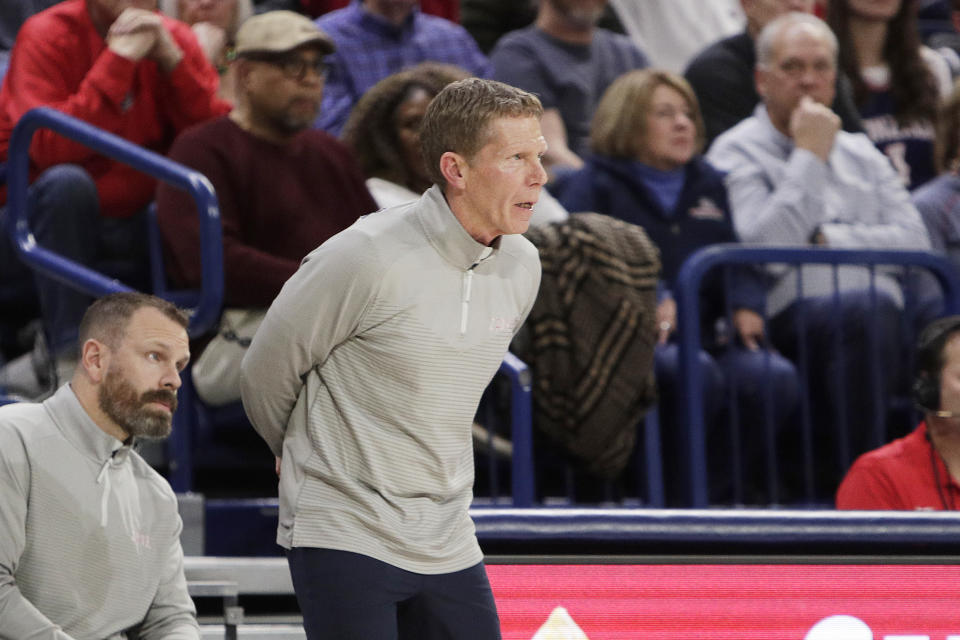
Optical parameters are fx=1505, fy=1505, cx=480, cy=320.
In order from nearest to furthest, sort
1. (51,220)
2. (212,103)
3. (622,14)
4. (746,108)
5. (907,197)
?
(51,220) → (212,103) → (907,197) → (746,108) → (622,14)

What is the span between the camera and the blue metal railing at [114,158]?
4527 millimetres

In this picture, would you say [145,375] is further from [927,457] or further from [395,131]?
[927,457]

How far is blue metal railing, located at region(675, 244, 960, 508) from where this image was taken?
496cm

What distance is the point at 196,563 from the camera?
4035 millimetres

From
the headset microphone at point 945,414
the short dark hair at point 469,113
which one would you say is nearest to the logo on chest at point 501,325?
the short dark hair at point 469,113

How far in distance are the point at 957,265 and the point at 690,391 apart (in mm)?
1588

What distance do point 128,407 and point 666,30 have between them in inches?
179

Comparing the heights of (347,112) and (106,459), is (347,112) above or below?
above

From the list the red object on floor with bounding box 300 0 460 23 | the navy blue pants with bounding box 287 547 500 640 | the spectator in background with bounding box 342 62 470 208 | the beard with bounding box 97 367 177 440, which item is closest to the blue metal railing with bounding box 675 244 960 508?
the spectator in background with bounding box 342 62 470 208

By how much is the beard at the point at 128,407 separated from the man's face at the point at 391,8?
9.79 feet

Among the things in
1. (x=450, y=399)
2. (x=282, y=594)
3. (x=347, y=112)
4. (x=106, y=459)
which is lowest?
(x=282, y=594)

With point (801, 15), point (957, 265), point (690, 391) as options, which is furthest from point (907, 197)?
point (690, 391)

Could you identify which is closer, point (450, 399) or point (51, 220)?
point (450, 399)

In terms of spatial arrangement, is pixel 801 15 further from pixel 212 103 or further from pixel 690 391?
pixel 212 103
